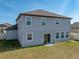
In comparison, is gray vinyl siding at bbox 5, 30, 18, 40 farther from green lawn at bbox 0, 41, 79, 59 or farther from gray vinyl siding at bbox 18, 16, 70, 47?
green lawn at bbox 0, 41, 79, 59

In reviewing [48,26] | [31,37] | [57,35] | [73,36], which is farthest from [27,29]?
[73,36]

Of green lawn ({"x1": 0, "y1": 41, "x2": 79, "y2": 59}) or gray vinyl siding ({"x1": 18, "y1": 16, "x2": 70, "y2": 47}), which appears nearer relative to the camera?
green lawn ({"x1": 0, "y1": 41, "x2": 79, "y2": 59})

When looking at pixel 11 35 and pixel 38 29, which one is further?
pixel 11 35

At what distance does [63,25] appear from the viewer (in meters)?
24.3

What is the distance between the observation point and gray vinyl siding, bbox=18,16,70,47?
19933 millimetres

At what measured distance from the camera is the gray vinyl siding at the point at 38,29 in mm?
19933

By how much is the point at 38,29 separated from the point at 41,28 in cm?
74

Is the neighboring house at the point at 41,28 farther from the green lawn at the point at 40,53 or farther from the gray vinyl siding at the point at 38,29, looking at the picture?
the green lawn at the point at 40,53

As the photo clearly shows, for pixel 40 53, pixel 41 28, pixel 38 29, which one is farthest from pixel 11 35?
pixel 40 53

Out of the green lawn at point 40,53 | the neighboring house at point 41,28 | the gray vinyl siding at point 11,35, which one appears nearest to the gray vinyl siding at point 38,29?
the neighboring house at point 41,28

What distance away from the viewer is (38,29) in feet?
70.1

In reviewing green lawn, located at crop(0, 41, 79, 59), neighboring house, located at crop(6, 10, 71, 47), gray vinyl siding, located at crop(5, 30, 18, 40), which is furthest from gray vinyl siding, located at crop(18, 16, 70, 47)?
gray vinyl siding, located at crop(5, 30, 18, 40)

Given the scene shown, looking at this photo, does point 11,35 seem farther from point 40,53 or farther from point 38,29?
point 40,53

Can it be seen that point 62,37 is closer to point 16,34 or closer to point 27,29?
point 27,29
